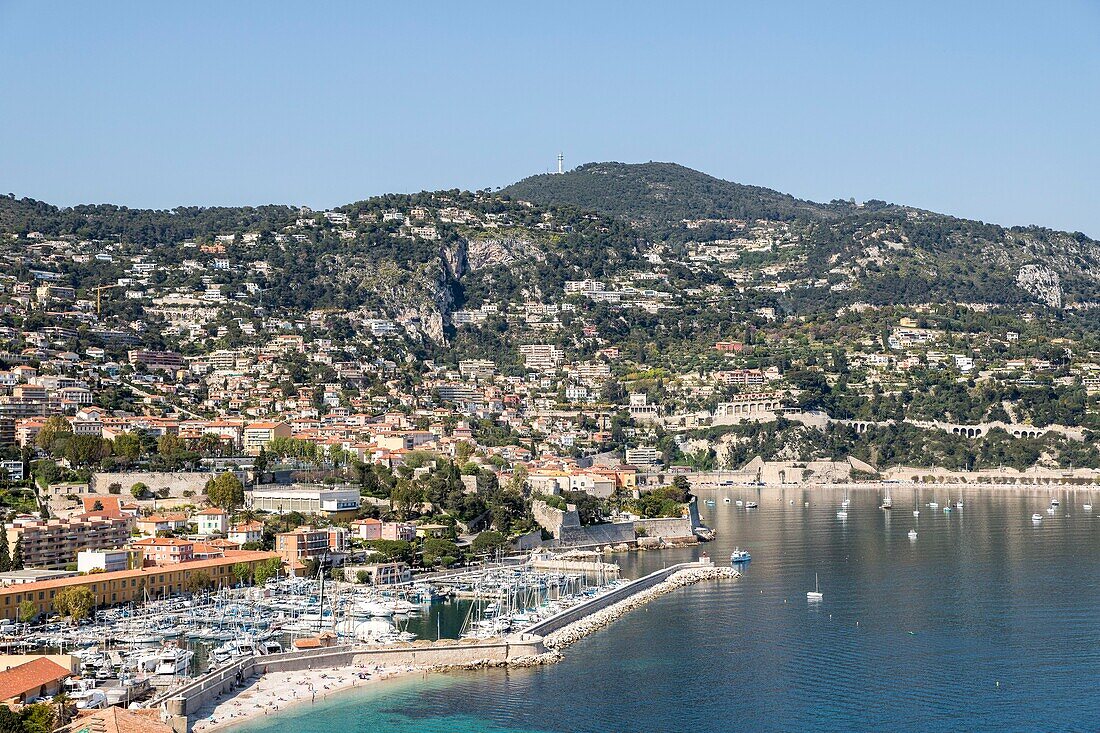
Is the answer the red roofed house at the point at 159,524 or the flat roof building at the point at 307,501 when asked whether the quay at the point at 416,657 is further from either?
the red roofed house at the point at 159,524

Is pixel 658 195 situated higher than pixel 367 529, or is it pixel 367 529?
pixel 658 195

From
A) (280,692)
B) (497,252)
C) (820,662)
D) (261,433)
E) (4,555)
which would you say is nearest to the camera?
(280,692)

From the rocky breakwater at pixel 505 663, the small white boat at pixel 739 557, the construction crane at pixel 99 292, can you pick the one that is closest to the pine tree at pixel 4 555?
the rocky breakwater at pixel 505 663

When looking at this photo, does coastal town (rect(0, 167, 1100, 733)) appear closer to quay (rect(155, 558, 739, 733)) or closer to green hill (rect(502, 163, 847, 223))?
quay (rect(155, 558, 739, 733))

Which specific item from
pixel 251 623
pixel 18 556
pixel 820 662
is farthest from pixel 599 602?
pixel 18 556

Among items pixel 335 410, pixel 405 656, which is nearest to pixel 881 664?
pixel 405 656

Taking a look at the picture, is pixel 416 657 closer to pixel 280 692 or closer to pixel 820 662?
pixel 280 692
